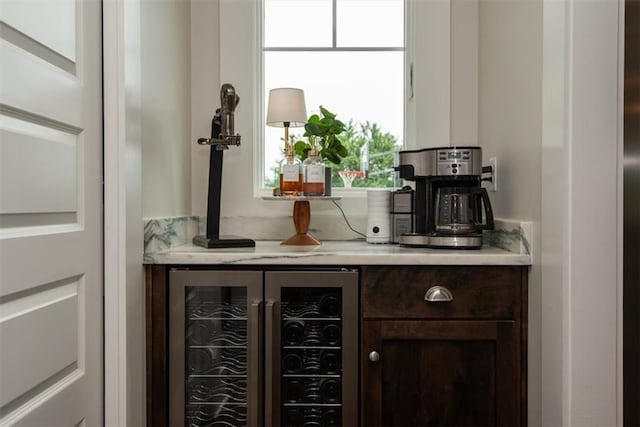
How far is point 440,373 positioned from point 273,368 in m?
0.52

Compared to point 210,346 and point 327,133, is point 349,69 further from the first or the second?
point 210,346

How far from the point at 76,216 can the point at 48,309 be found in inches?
10.0

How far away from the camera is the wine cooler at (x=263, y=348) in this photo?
166 cm

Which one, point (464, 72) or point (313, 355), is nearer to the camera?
point (313, 355)

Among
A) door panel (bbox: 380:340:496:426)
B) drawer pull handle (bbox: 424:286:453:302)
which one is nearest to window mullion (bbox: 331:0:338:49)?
drawer pull handle (bbox: 424:286:453:302)

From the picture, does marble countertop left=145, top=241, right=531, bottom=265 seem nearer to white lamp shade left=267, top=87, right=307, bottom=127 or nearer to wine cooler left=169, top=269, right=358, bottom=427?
A: wine cooler left=169, top=269, right=358, bottom=427

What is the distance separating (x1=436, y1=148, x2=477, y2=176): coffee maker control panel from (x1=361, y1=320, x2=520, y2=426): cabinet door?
51 cm

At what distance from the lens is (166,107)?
195cm

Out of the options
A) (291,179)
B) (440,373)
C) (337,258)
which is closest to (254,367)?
(337,258)

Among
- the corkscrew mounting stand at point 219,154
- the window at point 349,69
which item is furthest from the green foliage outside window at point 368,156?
the corkscrew mounting stand at point 219,154

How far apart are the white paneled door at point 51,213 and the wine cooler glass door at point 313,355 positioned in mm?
531

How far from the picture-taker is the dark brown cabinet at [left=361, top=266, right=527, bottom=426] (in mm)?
1656

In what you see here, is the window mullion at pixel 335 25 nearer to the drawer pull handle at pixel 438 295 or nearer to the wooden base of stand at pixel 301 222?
the wooden base of stand at pixel 301 222

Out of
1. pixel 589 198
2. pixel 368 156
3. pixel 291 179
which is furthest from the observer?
pixel 368 156
